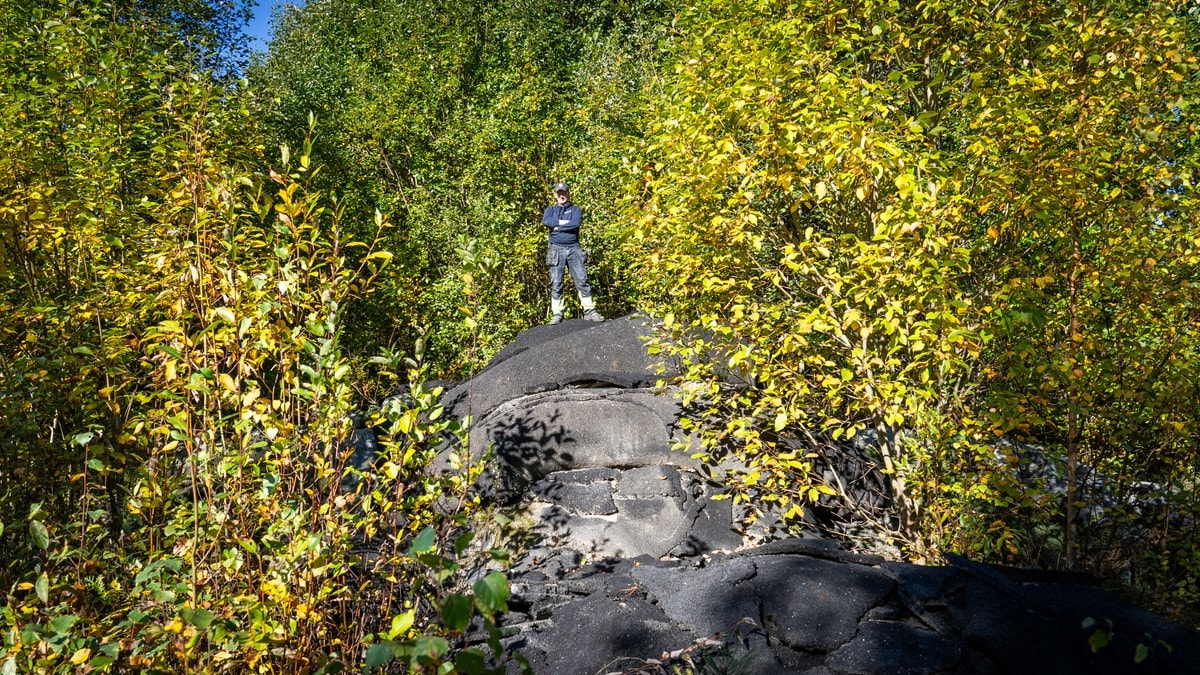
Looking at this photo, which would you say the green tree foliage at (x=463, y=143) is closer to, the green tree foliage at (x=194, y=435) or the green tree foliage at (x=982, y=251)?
the green tree foliage at (x=982, y=251)

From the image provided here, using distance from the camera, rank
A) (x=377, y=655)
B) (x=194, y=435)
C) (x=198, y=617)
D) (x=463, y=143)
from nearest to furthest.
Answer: (x=377, y=655), (x=198, y=617), (x=194, y=435), (x=463, y=143)

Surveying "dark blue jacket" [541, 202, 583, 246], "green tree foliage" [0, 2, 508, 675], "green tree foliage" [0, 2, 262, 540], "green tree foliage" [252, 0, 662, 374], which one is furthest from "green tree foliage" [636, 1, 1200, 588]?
"green tree foliage" [252, 0, 662, 374]

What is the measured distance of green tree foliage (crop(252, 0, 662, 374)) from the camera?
11641mm

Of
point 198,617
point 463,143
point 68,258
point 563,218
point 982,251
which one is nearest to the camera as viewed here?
point 198,617

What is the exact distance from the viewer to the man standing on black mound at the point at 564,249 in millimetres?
8234

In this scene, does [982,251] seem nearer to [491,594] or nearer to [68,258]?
[491,594]

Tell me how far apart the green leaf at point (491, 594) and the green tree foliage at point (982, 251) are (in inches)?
108

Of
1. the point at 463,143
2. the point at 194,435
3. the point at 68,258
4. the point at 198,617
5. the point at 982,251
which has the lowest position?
the point at 198,617

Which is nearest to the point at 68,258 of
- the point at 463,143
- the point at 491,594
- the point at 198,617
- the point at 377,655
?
the point at 198,617

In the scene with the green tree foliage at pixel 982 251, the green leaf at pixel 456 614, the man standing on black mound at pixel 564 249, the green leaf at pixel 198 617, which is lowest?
the green leaf at pixel 198 617

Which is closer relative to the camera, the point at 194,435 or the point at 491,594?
the point at 491,594

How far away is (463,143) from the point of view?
13.2 m

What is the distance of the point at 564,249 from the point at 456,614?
7.40 m

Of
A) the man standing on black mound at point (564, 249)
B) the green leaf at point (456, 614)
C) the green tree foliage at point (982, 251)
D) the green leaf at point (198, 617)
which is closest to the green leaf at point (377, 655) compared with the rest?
the green leaf at point (456, 614)
